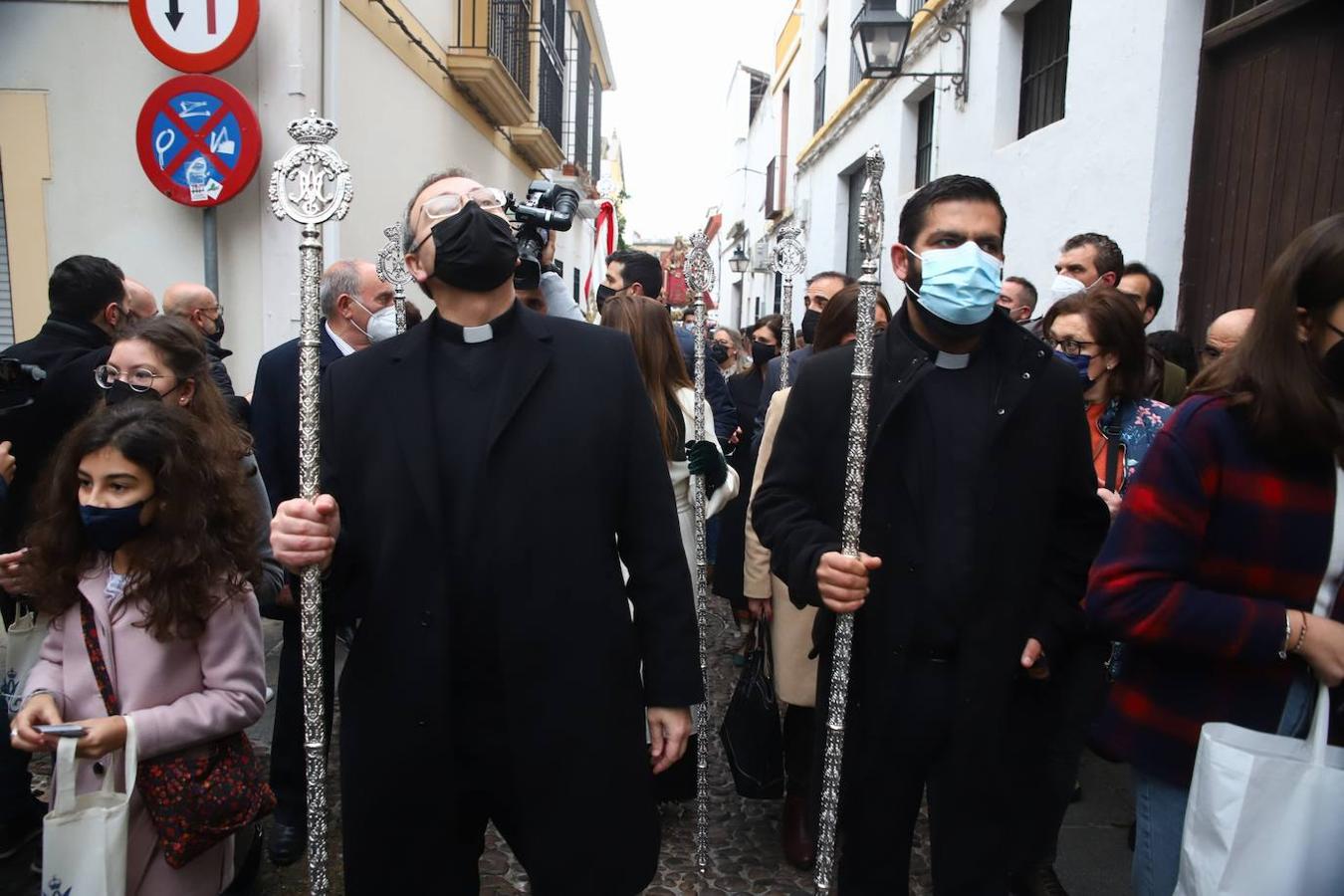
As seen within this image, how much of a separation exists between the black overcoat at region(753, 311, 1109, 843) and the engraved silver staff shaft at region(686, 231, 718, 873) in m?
0.82

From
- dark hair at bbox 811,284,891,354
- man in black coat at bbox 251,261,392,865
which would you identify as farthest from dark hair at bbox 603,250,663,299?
man in black coat at bbox 251,261,392,865

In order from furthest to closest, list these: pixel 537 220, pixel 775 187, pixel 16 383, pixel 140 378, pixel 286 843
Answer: pixel 775 187
pixel 286 843
pixel 140 378
pixel 16 383
pixel 537 220

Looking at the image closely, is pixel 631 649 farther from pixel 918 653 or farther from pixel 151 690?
pixel 151 690

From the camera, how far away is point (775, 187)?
74.3ft

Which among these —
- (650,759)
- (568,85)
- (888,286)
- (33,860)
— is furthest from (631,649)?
(568,85)

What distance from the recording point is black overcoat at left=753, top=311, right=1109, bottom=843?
2.14 metres

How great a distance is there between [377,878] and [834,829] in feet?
3.36

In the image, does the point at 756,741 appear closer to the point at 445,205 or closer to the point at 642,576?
the point at 642,576

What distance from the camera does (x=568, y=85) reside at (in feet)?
57.2

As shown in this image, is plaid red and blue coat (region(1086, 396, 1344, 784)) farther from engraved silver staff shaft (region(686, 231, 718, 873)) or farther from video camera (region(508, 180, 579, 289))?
video camera (region(508, 180, 579, 289))

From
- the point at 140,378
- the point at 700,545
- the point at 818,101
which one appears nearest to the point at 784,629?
the point at 700,545

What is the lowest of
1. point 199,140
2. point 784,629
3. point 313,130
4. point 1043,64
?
point 784,629

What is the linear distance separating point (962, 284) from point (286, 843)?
2.88 m

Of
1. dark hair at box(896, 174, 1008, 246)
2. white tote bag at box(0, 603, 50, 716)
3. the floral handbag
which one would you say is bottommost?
the floral handbag
